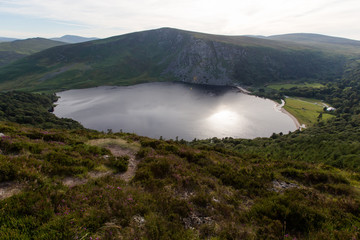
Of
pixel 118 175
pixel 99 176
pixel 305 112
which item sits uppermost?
pixel 99 176

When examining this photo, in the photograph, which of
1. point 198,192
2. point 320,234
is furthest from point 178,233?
point 320,234

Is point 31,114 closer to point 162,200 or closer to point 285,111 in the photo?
point 162,200

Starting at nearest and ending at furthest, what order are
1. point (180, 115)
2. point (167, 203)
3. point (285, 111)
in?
1. point (167, 203)
2. point (180, 115)
3. point (285, 111)

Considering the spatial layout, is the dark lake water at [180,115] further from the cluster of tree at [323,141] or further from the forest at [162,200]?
the forest at [162,200]

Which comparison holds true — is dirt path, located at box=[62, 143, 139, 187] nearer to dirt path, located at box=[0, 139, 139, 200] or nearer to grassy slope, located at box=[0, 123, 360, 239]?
dirt path, located at box=[0, 139, 139, 200]

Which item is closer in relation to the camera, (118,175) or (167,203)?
(167,203)

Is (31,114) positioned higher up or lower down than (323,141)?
lower down

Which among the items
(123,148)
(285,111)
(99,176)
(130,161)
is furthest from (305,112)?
(99,176)

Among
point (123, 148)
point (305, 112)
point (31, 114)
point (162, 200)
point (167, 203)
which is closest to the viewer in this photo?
point (167, 203)

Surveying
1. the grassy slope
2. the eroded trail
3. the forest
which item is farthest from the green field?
the eroded trail
